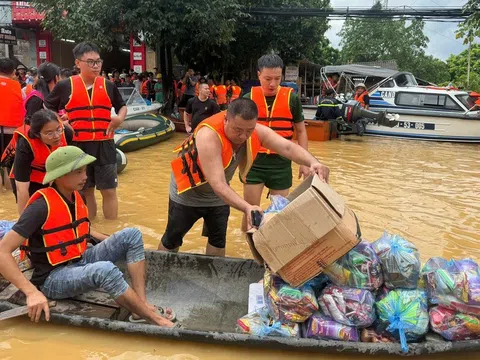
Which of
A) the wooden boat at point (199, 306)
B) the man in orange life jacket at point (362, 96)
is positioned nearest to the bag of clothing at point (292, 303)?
the wooden boat at point (199, 306)

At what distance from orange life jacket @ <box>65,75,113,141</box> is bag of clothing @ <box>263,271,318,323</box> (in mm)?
2973

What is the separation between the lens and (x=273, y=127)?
4738 mm

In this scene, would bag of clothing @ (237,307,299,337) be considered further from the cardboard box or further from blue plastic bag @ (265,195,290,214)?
blue plastic bag @ (265,195,290,214)

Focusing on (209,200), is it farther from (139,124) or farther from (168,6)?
(168,6)

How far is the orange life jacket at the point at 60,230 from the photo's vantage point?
3.12 m

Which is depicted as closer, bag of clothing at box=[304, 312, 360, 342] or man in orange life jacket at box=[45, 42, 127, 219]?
bag of clothing at box=[304, 312, 360, 342]

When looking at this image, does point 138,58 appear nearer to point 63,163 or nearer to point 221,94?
point 221,94

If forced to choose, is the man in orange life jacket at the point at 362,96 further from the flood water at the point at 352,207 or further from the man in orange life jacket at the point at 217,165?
the man in orange life jacket at the point at 217,165

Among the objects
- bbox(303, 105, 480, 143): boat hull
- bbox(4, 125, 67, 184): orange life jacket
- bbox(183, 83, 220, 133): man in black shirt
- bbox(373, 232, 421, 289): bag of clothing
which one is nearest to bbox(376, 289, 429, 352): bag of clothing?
bbox(373, 232, 421, 289): bag of clothing

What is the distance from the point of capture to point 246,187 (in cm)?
470

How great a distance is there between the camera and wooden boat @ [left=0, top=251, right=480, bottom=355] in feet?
9.30

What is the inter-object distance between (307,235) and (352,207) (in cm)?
416

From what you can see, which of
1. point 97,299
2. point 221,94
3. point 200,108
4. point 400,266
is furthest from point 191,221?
point 221,94

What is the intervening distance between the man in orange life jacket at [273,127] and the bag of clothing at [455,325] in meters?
2.02
